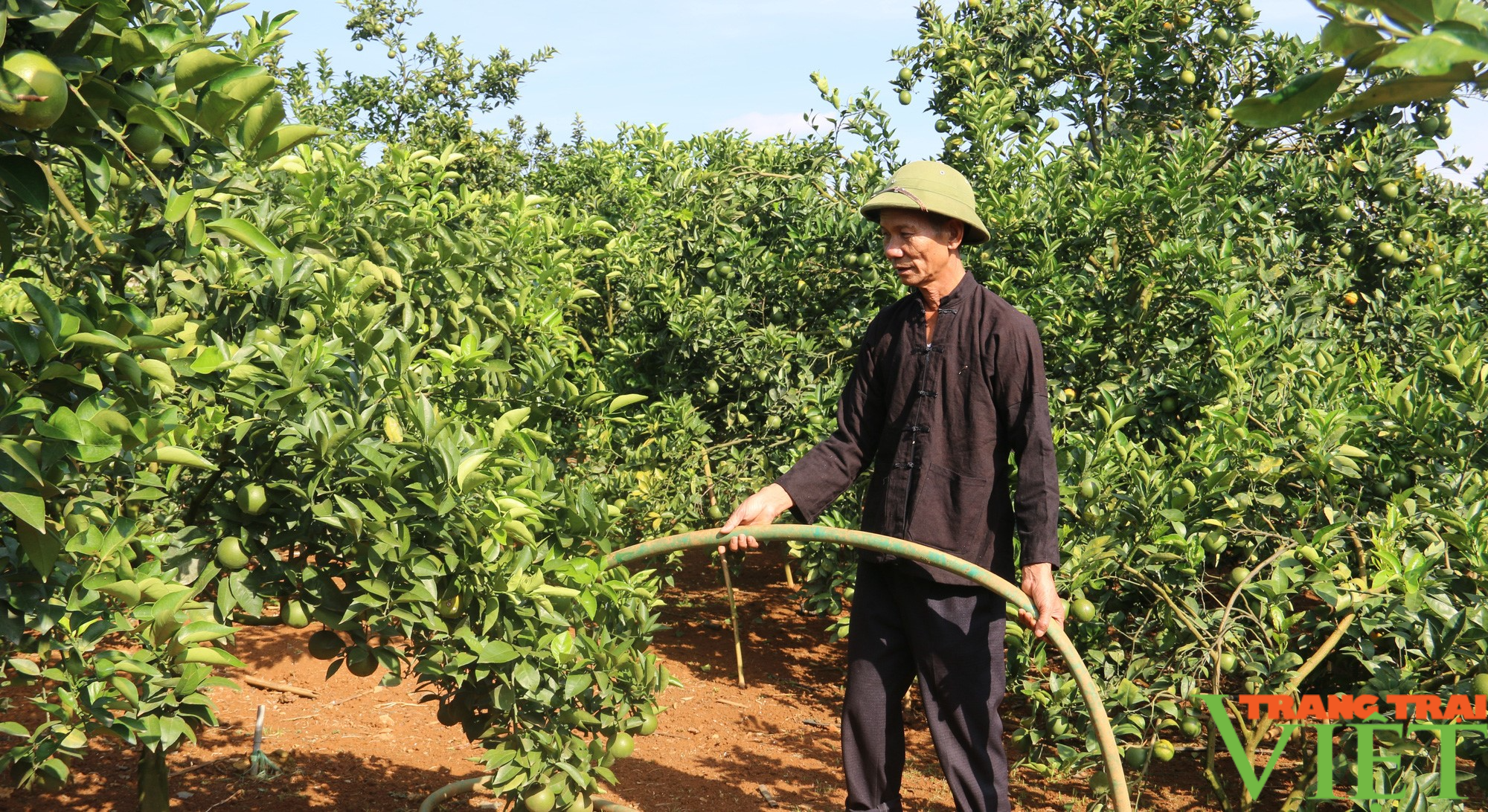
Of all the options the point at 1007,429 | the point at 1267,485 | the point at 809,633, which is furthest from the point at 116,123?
the point at 809,633

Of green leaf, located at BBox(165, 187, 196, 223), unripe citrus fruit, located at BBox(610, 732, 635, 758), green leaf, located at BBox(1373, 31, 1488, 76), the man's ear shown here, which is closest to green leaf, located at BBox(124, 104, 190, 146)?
green leaf, located at BBox(165, 187, 196, 223)

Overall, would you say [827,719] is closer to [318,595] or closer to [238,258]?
[318,595]

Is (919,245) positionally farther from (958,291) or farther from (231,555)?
(231,555)

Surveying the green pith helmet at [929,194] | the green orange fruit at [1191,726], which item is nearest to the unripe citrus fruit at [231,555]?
the green pith helmet at [929,194]

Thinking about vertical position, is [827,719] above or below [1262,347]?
below

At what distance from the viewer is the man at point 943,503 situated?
2.84 metres

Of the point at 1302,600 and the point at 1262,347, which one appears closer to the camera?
the point at 1262,347

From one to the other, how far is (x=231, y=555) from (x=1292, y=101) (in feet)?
7.25

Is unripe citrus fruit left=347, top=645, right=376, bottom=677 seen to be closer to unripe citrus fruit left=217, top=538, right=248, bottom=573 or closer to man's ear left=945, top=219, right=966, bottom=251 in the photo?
unripe citrus fruit left=217, top=538, right=248, bottom=573

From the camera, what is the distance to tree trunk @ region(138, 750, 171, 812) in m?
2.83

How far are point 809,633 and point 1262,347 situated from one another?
327 cm

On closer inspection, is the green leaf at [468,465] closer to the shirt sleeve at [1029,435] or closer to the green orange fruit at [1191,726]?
the shirt sleeve at [1029,435]

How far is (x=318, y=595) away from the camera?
253cm

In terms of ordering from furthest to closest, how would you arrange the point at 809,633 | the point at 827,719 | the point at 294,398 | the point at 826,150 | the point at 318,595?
the point at 809,633
the point at 826,150
the point at 827,719
the point at 318,595
the point at 294,398
